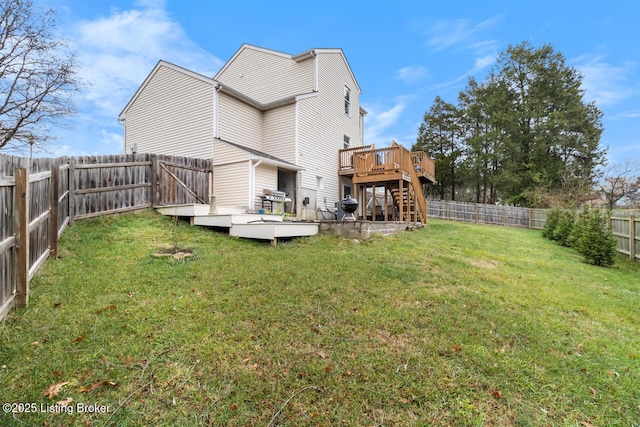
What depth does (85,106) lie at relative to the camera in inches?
573

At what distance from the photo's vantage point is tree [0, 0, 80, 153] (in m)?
12.8

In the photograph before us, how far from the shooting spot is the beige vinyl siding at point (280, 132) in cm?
1248

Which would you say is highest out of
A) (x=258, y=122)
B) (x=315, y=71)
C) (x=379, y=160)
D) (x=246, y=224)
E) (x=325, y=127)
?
(x=315, y=71)

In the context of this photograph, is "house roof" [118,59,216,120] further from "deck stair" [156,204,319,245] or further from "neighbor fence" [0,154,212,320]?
"deck stair" [156,204,319,245]

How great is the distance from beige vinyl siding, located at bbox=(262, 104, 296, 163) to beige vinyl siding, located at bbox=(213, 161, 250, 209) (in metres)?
2.64

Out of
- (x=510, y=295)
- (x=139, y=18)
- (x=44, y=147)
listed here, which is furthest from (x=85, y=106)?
(x=510, y=295)

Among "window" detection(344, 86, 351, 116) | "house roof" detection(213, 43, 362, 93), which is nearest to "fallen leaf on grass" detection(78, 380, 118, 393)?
"house roof" detection(213, 43, 362, 93)

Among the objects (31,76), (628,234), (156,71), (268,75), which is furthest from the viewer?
(268,75)

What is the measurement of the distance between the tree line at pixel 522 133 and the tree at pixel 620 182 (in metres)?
0.90

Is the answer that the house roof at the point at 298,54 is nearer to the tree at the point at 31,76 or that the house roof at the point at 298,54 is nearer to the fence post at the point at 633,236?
the tree at the point at 31,76

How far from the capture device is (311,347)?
112 inches

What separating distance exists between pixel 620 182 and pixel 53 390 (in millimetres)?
31278

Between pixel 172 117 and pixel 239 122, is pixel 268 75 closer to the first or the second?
pixel 239 122

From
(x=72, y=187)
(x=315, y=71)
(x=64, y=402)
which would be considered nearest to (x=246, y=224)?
(x=72, y=187)
